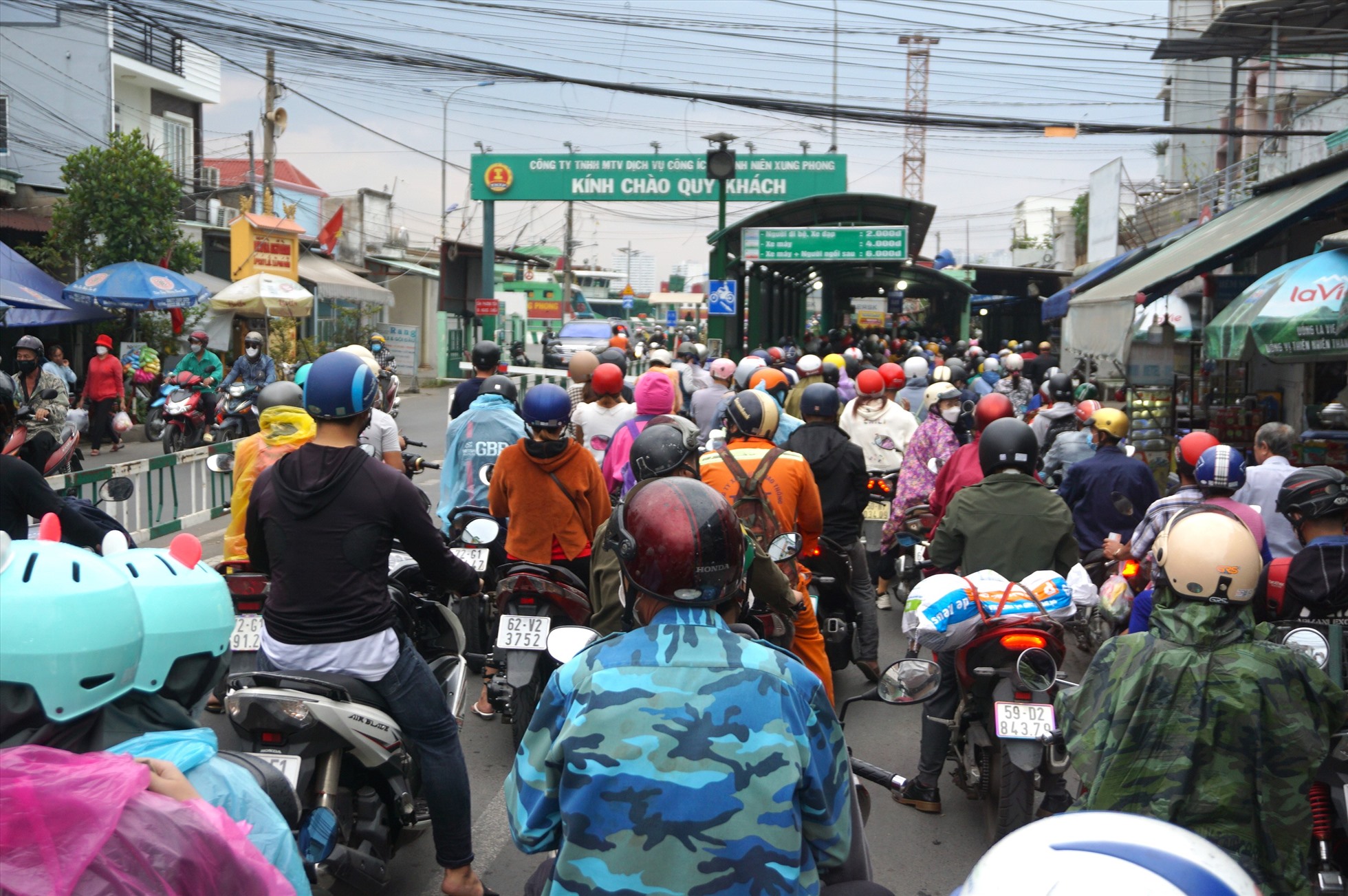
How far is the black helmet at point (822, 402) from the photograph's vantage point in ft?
23.9

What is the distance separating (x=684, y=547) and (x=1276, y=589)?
3.21 meters

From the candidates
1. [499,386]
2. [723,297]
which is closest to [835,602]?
[499,386]

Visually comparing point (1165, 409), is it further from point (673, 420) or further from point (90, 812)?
point (90, 812)

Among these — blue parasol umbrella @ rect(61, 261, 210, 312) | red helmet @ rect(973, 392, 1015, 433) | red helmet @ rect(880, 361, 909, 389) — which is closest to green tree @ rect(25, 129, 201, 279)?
blue parasol umbrella @ rect(61, 261, 210, 312)

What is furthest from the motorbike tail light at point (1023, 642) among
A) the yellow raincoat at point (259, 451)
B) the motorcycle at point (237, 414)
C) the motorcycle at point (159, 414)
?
the motorcycle at point (159, 414)

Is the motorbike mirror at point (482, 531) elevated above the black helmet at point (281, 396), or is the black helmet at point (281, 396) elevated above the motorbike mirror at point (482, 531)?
the black helmet at point (281, 396)

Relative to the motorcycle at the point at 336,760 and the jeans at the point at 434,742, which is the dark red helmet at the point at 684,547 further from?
the jeans at the point at 434,742

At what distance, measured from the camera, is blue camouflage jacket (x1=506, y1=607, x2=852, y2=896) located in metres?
2.16

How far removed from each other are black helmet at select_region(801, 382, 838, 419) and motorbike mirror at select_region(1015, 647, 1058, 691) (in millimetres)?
2882

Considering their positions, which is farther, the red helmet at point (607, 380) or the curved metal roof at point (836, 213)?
the curved metal roof at point (836, 213)

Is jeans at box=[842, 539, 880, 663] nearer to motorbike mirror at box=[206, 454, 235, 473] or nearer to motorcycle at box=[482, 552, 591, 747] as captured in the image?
motorcycle at box=[482, 552, 591, 747]

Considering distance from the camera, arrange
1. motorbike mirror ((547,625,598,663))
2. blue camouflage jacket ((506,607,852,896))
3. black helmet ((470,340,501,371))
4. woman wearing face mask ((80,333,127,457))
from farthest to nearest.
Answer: woman wearing face mask ((80,333,127,457))
black helmet ((470,340,501,371))
motorbike mirror ((547,625,598,663))
blue camouflage jacket ((506,607,852,896))

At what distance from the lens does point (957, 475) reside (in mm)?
7418

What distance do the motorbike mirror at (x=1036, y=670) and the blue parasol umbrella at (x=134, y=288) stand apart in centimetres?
1879
